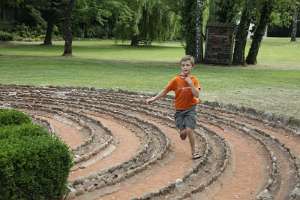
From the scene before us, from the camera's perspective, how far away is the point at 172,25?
41125mm

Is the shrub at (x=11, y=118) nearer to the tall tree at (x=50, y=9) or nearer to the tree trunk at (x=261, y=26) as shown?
the tree trunk at (x=261, y=26)

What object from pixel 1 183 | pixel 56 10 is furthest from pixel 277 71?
pixel 56 10

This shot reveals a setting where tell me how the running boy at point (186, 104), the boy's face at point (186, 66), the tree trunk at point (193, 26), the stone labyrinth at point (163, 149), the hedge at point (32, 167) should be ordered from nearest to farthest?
1. the hedge at point (32, 167)
2. the stone labyrinth at point (163, 149)
3. the boy's face at point (186, 66)
4. the running boy at point (186, 104)
5. the tree trunk at point (193, 26)

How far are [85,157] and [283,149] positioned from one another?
297 cm

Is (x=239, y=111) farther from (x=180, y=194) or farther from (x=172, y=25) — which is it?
(x=172, y=25)

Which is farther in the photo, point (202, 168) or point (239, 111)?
point (239, 111)

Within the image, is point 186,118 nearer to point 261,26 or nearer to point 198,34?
point 198,34

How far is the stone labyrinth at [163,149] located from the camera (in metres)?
6.55

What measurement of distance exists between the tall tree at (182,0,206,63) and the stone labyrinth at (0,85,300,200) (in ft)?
35.4

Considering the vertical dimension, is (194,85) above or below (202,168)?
above

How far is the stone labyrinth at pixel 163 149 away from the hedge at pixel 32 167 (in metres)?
0.68

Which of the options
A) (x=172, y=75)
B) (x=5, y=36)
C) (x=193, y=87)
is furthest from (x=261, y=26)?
(x=5, y=36)

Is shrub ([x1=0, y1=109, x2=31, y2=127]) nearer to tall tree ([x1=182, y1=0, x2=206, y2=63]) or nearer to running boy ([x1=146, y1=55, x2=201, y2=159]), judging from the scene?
running boy ([x1=146, y1=55, x2=201, y2=159])

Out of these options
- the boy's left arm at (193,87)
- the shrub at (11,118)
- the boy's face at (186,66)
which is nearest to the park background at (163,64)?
the boy's left arm at (193,87)
